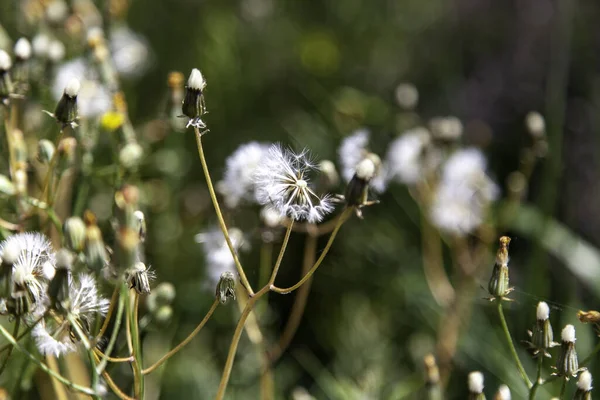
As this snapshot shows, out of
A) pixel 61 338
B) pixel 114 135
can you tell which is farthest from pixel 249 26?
pixel 61 338

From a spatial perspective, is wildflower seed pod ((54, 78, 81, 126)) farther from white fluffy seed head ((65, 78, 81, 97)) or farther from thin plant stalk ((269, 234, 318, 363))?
thin plant stalk ((269, 234, 318, 363))

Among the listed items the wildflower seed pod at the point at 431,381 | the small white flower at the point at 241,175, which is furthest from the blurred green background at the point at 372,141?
the wildflower seed pod at the point at 431,381

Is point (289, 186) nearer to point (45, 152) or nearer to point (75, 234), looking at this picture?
point (75, 234)

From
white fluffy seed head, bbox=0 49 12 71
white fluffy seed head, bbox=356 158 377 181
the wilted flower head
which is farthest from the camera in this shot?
the wilted flower head

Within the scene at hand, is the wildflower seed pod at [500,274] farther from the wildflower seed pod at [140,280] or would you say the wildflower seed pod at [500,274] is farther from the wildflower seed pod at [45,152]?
the wildflower seed pod at [45,152]

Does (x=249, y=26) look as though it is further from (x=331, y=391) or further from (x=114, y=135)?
(x=331, y=391)

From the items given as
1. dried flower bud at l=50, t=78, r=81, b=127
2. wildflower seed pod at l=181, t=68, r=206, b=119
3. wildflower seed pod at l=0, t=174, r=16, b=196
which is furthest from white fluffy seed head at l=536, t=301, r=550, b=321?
wildflower seed pod at l=0, t=174, r=16, b=196

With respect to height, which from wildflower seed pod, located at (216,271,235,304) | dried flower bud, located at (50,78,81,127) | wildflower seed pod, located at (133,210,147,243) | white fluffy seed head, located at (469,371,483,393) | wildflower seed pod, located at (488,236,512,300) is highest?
dried flower bud, located at (50,78,81,127)

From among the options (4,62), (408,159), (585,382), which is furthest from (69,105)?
(408,159)
